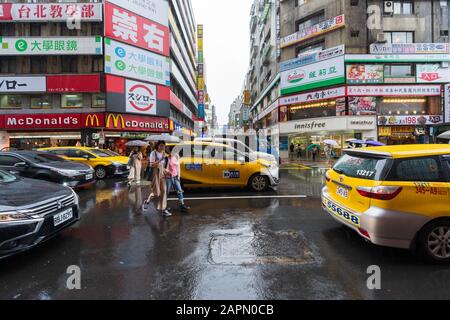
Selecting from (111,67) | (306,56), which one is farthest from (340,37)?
(111,67)

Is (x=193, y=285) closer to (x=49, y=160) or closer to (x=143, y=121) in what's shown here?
(x=49, y=160)

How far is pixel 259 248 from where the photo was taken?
4715 mm

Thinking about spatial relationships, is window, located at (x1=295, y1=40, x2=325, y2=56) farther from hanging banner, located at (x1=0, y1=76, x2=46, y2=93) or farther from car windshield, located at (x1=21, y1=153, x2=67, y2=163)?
car windshield, located at (x1=21, y1=153, x2=67, y2=163)

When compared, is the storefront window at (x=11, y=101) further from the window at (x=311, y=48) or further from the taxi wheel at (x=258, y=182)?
the window at (x=311, y=48)

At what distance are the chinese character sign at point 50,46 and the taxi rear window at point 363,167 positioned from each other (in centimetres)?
2668

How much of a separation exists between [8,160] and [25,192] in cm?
604

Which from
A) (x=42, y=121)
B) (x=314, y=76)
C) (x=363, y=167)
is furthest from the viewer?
(x=314, y=76)

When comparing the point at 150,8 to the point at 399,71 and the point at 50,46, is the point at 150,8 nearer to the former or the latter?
the point at 50,46

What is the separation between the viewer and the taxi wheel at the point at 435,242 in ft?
13.0

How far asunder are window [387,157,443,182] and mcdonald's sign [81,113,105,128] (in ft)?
87.0

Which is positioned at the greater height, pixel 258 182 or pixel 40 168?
pixel 40 168

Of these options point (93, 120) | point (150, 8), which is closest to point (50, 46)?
point (93, 120)

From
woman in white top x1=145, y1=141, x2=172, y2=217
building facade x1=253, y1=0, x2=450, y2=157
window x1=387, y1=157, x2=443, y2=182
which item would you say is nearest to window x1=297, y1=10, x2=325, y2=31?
building facade x1=253, y1=0, x2=450, y2=157
